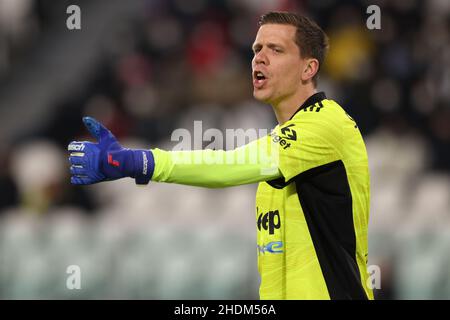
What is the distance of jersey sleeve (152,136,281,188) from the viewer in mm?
3982

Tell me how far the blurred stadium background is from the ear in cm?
401

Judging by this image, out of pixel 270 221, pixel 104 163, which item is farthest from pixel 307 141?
pixel 104 163

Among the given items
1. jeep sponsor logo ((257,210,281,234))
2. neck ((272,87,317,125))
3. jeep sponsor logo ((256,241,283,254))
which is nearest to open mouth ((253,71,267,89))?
neck ((272,87,317,125))

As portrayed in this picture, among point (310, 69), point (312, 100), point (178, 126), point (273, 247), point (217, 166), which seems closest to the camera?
point (217, 166)

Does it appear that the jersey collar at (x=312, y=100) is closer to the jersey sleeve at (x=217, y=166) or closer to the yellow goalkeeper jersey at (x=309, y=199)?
the yellow goalkeeper jersey at (x=309, y=199)

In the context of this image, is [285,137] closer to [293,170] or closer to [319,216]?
[293,170]

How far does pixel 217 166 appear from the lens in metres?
4.07

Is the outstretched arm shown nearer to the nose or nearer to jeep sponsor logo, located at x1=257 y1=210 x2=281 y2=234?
jeep sponsor logo, located at x1=257 y1=210 x2=281 y2=234

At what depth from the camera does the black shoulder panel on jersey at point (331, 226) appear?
4302 mm

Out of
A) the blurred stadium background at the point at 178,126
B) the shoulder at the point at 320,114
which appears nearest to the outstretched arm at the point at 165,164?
the shoulder at the point at 320,114

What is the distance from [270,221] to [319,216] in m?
0.27

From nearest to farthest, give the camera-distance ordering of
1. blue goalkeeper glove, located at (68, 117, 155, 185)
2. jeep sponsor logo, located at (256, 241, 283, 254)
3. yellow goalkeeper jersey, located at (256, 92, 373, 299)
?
blue goalkeeper glove, located at (68, 117, 155, 185)
yellow goalkeeper jersey, located at (256, 92, 373, 299)
jeep sponsor logo, located at (256, 241, 283, 254)

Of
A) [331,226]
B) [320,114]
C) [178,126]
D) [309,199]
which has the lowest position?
[331,226]

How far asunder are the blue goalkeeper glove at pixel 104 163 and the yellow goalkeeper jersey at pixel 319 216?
644mm
